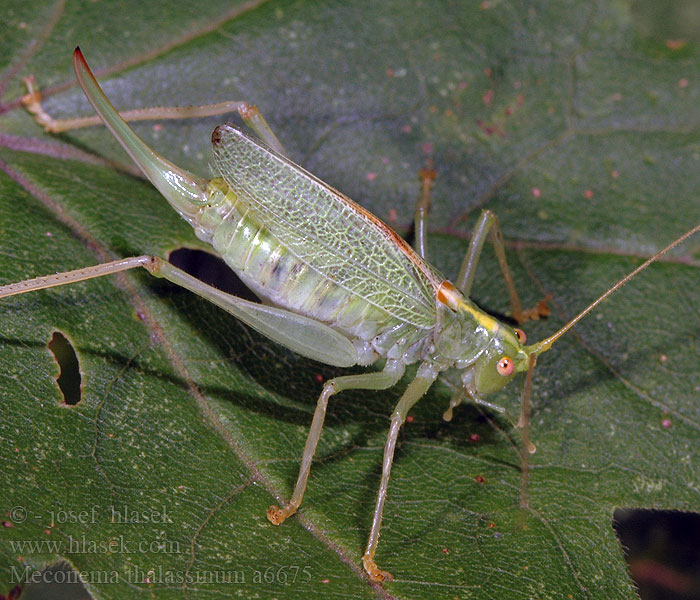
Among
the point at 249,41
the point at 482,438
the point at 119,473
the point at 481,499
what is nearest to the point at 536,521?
the point at 481,499

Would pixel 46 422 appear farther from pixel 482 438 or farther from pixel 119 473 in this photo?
pixel 482 438

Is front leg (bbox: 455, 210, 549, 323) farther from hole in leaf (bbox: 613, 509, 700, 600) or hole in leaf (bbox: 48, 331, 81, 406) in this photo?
hole in leaf (bbox: 48, 331, 81, 406)

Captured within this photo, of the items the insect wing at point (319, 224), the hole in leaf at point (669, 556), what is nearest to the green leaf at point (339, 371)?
the insect wing at point (319, 224)

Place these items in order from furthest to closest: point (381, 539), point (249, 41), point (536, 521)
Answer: point (249, 41), point (536, 521), point (381, 539)

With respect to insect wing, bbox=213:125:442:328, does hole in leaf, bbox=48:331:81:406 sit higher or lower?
lower

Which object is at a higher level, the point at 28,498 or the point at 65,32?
the point at 65,32

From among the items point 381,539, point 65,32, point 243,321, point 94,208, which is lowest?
point 381,539

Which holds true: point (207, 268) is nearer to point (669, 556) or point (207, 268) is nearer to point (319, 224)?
point (319, 224)

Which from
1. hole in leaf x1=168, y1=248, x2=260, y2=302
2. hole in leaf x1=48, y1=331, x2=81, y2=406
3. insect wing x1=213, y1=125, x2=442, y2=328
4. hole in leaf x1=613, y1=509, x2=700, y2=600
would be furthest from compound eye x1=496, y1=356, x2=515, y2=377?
hole in leaf x1=48, y1=331, x2=81, y2=406
